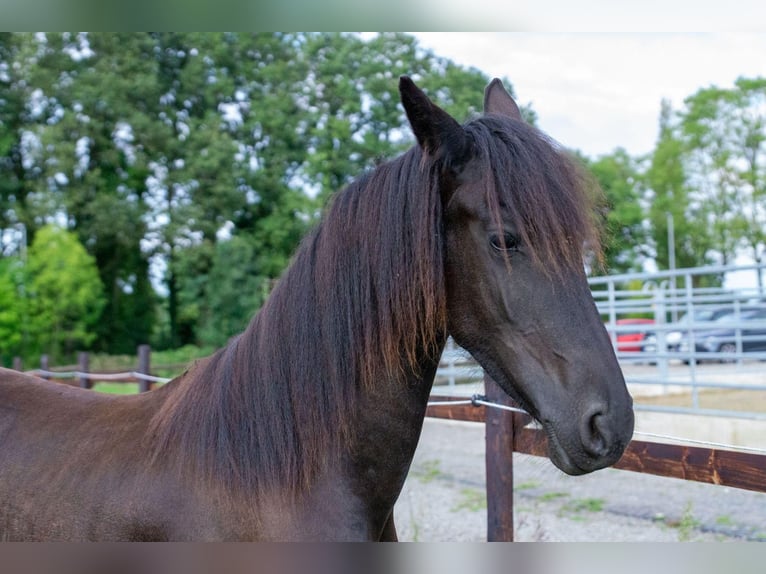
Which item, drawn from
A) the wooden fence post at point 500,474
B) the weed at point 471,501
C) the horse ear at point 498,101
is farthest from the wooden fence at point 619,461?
the weed at point 471,501

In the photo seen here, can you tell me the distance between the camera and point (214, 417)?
1824mm

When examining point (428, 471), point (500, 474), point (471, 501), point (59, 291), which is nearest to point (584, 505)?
point (471, 501)

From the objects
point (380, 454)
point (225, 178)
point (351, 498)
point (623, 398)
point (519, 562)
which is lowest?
point (519, 562)

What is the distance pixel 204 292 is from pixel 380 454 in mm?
25778

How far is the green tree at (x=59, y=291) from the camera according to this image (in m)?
25.1

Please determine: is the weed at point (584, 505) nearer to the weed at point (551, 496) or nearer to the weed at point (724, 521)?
the weed at point (551, 496)

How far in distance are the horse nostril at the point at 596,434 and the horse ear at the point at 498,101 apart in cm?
106

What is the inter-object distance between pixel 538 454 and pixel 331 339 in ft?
5.30

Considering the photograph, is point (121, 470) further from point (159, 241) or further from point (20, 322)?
point (159, 241)

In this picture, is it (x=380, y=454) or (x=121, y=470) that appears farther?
(x=121, y=470)

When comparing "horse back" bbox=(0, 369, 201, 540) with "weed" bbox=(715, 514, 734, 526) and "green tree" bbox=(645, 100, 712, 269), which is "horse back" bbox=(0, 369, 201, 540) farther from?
"green tree" bbox=(645, 100, 712, 269)

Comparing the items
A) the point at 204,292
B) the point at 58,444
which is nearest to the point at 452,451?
the point at 58,444

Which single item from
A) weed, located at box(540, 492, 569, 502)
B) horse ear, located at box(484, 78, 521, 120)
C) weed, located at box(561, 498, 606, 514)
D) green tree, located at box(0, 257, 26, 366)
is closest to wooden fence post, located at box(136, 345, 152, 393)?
weed, located at box(540, 492, 569, 502)
